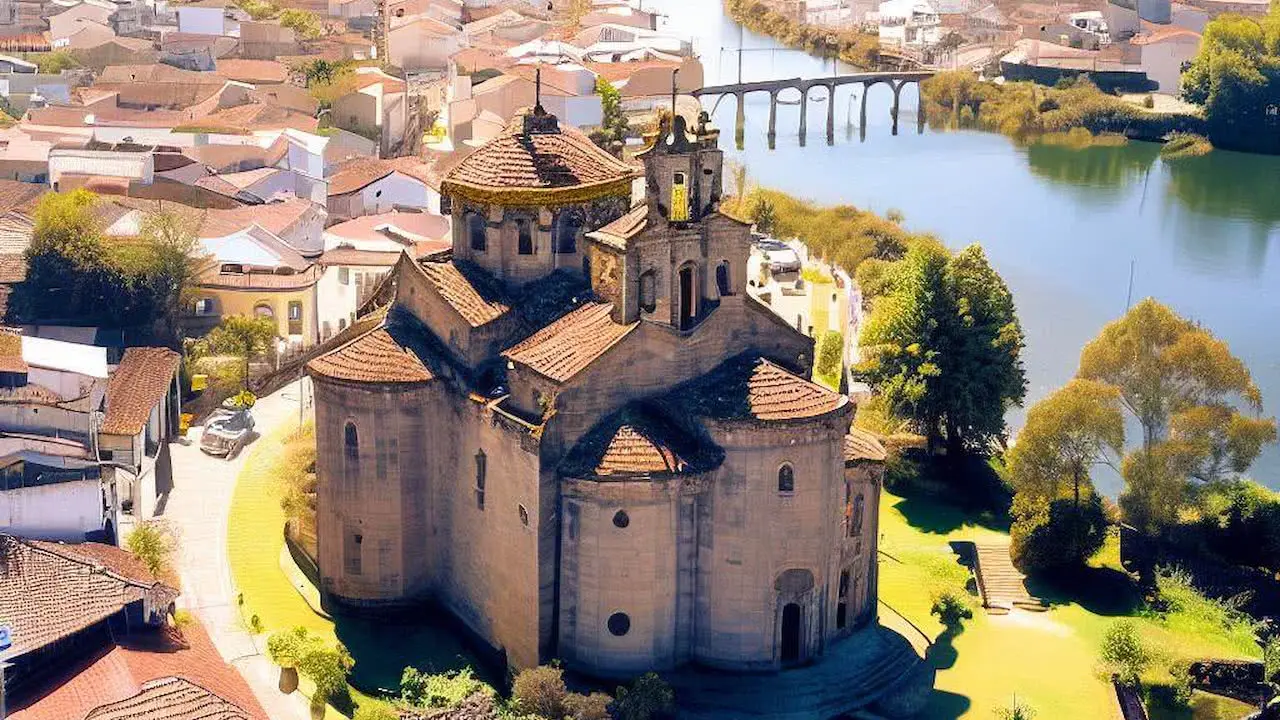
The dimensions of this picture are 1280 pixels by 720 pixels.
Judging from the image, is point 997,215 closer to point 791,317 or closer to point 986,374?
point 791,317

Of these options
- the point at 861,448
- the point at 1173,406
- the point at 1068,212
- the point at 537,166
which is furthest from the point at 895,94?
the point at 861,448

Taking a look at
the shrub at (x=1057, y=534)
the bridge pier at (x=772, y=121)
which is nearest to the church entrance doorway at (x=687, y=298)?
the shrub at (x=1057, y=534)

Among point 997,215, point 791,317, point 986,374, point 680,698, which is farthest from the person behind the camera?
point 997,215

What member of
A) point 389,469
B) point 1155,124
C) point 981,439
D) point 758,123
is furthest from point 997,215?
point 389,469

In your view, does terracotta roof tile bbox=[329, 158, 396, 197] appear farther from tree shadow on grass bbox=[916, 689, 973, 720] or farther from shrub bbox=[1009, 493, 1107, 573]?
tree shadow on grass bbox=[916, 689, 973, 720]

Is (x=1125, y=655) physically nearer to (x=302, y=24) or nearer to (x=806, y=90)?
(x=806, y=90)

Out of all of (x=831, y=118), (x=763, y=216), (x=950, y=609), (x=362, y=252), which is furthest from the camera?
(x=831, y=118)

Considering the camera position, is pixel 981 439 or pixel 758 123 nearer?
pixel 981 439
